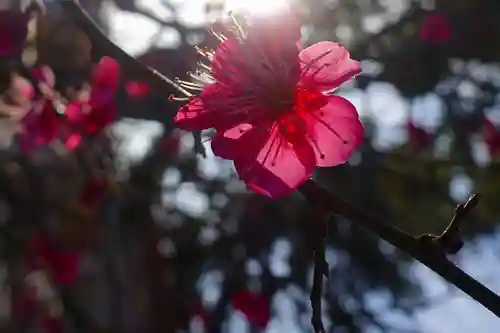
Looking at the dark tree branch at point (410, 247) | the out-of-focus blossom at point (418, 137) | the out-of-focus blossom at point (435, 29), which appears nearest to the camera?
the dark tree branch at point (410, 247)

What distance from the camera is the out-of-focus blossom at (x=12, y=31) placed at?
1.57 meters

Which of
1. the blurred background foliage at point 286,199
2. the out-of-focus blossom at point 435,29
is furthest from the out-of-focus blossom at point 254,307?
the out-of-focus blossom at point 435,29

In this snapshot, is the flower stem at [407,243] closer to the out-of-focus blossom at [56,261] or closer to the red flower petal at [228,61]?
the red flower petal at [228,61]

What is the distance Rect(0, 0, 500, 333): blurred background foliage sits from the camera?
8.29ft


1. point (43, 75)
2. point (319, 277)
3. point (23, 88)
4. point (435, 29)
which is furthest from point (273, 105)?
point (435, 29)

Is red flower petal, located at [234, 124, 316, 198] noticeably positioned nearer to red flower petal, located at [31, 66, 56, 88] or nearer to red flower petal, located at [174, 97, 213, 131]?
red flower petal, located at [174, 97, 213, 131]

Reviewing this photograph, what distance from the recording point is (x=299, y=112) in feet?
3.11

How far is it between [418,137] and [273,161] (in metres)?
2.43

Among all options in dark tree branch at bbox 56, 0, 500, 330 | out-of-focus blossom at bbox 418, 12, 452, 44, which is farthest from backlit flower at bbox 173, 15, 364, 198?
out-of-focus blossom at bbox 418, 12, 452, 44

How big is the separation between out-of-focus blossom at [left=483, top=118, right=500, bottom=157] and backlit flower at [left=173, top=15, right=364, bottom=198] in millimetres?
2218

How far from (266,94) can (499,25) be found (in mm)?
1834

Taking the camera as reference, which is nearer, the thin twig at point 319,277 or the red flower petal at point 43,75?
the thin twig at point 319,277

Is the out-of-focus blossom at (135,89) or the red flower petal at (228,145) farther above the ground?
the red flower petal at (228,145)

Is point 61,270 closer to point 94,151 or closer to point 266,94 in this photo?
point 94,151
